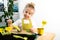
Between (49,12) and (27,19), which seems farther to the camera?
(49,12)

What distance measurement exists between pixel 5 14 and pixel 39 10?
22.5 inches

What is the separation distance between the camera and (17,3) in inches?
107

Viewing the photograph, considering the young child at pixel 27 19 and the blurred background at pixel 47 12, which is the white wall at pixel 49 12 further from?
the young child at pixel 27 19

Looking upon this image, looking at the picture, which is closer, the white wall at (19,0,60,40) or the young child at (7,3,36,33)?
the young child at (7,3,36,33)

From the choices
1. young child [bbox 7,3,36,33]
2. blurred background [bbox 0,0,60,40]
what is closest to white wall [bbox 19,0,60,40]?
blurred background [bbox 0,0,60,40]

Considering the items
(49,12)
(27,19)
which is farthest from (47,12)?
(27,19)

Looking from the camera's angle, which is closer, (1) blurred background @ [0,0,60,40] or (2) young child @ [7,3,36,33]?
(2) young child @ [7,3,36,33]

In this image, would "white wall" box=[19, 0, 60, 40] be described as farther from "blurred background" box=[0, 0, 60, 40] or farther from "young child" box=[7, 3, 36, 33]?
"young child" box=[7, 3, 36, 33]

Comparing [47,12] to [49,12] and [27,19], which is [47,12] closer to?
[49,12]

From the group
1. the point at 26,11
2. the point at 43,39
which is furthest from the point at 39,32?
the point at 26,11

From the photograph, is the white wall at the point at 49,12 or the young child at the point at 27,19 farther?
the white wall at the point at 49,12

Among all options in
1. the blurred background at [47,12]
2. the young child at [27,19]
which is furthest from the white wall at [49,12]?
the young child at [27,19]

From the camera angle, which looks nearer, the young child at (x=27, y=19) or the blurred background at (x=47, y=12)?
the young child at (x=27, y=19)

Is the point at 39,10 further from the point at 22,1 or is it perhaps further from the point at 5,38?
the point at 5,38
